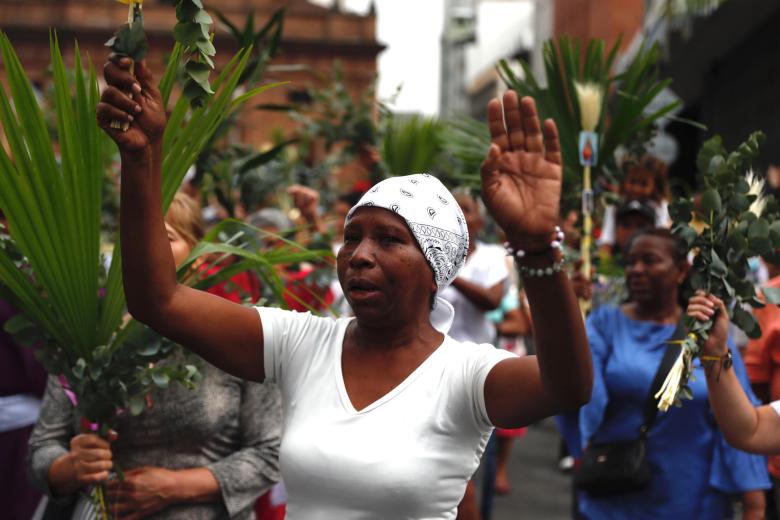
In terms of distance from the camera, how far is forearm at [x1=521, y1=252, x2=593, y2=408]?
2328 mm

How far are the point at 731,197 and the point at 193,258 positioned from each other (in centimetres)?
173

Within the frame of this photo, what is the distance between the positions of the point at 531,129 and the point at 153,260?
90 cm

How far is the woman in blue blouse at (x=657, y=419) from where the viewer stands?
458 centimetres

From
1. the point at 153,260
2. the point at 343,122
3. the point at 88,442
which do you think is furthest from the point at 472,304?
the point at 153,260

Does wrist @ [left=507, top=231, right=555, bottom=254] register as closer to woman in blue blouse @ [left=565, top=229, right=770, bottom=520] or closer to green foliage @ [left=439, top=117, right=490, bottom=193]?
woman in blue blouse @ [left=565, top=229, right=770, bottom=520]

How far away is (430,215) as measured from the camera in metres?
2.76

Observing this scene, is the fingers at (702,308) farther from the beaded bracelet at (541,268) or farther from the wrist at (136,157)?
the wrist at (136,157)

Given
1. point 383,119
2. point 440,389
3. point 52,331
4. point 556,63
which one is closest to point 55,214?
point 52,331

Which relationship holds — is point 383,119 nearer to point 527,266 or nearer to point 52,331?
point 52,331

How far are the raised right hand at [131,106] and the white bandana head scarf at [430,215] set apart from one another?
57 centimetres

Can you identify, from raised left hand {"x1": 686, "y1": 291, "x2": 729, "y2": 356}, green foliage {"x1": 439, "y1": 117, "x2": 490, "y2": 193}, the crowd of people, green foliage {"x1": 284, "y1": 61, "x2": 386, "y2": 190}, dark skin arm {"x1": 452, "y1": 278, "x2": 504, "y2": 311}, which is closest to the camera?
the crowd of people

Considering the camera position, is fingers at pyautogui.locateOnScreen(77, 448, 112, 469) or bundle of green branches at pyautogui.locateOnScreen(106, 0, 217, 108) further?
fingers at pyautogui.locateOnScreen(77, 448, 112, 469)

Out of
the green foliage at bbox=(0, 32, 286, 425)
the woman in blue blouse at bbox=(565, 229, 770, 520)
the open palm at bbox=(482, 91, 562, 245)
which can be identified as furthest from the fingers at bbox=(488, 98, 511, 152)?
the woman in blue blouse at bbox=(565, 229, 770, 520)

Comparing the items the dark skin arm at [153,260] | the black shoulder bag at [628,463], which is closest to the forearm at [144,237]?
the dark skin arm at [153,260]
